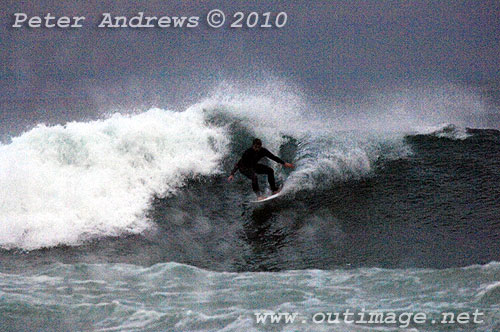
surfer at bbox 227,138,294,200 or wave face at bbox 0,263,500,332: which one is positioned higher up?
surfer at bbox 227,138,294,200

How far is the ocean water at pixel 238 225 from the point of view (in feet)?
27.9

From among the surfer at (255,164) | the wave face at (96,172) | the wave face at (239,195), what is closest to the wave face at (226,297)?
the wave face at (239,195)

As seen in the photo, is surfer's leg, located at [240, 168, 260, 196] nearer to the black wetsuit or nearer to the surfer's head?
the black wetsuit

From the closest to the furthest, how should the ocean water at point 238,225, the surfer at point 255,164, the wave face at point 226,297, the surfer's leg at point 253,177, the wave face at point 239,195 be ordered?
the wave face at point 226,297 < the ocean water at point 238,225 < the wave face at point 239,195 < the surfer's leg at point 253,177 < the surfer at point 255,164

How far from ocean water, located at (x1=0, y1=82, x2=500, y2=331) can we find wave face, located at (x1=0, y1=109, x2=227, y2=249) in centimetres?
4

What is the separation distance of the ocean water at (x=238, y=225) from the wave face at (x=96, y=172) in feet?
0.13

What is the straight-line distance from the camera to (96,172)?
13.9 meters

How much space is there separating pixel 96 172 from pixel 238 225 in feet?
13.2

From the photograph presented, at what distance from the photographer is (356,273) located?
32.4ft

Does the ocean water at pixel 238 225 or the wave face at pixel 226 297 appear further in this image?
the ocean water at pixel 238 225

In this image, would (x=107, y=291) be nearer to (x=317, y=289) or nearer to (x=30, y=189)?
(x=317, y=289)

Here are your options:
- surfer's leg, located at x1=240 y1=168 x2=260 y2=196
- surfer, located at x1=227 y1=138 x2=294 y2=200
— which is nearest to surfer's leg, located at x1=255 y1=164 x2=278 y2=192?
surfer, located at x1=227 y1=138 x2=294 y2=200

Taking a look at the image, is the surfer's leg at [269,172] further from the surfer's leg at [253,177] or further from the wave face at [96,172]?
the wave face at [96,172]

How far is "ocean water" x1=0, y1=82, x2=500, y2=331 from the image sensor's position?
8.50 m
